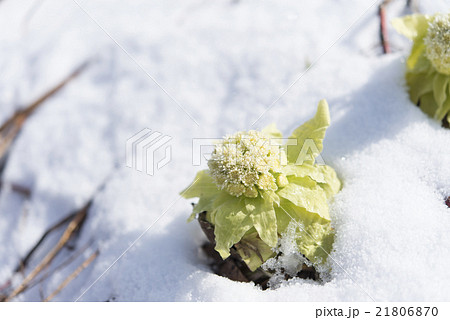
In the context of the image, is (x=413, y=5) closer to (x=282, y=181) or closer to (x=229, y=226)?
(x=282, y=181)

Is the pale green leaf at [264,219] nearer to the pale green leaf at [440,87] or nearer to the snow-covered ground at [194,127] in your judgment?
the snow-covered ground at [194,127]

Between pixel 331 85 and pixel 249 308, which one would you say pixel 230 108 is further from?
pixel 249 308

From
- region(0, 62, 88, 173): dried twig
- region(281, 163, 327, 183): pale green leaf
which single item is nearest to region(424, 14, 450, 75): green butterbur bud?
region(281, 163, 327, 183): pale green leaf

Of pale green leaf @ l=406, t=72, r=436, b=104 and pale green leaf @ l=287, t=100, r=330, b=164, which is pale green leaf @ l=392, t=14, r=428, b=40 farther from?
pale green leaf @ l=287, t=100, r=330, b=164

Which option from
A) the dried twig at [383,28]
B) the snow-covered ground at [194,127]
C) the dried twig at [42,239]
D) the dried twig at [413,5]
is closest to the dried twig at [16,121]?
the snow-covered ground at [194,127]

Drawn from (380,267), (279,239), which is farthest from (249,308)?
(380,267)
